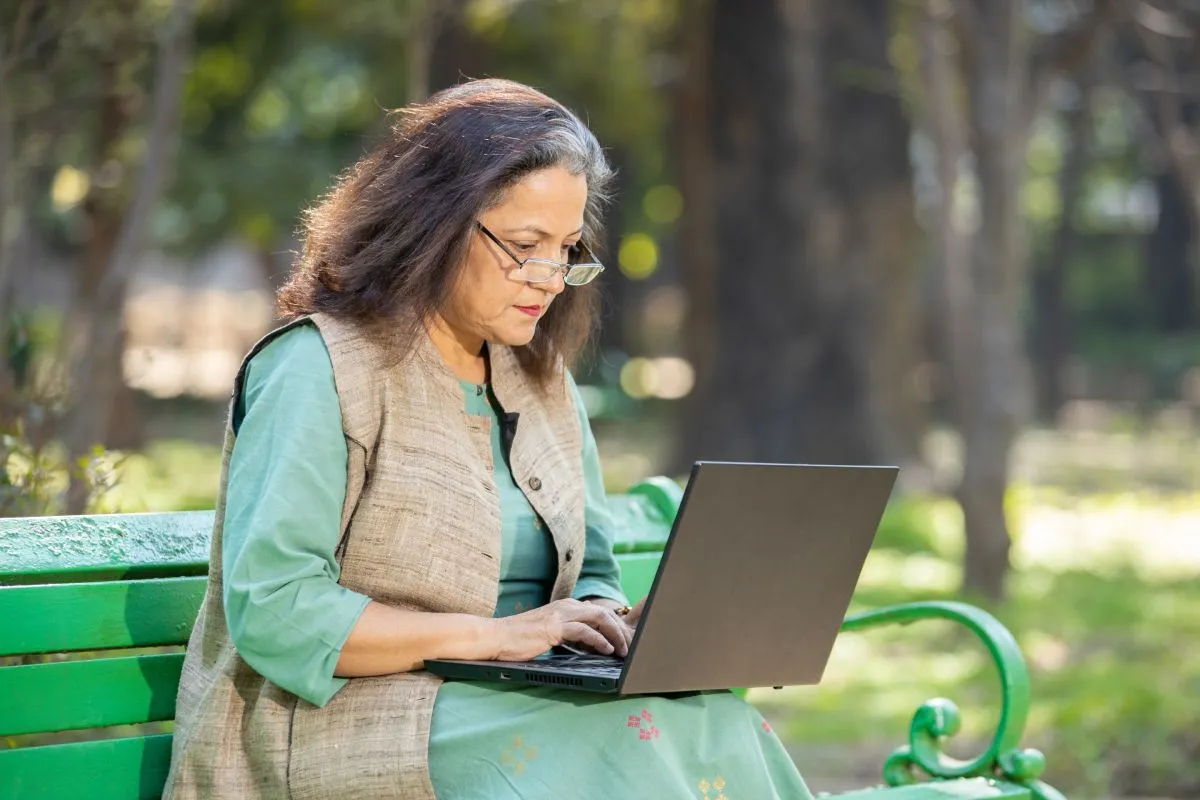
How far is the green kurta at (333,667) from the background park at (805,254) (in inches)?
38.5

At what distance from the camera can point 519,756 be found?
2609 millimetres

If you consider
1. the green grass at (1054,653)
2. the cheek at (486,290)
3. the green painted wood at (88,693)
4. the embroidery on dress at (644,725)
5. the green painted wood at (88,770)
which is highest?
the cheek at (486,290)

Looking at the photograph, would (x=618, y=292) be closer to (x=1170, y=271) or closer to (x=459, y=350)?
(x=1170, y=271)

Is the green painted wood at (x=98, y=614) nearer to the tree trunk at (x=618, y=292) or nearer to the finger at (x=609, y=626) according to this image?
the finger at (x=609, y=626)

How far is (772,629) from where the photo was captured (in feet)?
9.18

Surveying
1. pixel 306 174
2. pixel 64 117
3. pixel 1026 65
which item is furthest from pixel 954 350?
pixel 306 174

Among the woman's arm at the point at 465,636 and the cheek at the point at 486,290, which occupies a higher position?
the cheek at the point at 486,290

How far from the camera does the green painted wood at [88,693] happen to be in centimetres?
276

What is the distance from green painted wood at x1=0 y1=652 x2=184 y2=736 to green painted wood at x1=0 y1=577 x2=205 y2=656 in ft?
0.12

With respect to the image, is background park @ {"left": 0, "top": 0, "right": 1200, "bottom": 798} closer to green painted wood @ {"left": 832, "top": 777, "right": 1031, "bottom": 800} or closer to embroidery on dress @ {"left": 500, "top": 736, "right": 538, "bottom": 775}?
green painted wood @ {"left": 832, "top": 777, "right": 1031, "bottom": 800}

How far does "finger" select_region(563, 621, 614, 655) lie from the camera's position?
2758mm

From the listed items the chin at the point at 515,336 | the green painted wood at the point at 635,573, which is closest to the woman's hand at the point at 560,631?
the chin at the point at 515,336

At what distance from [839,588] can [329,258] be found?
1.05 m

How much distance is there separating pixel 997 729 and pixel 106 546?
1.87 meters
